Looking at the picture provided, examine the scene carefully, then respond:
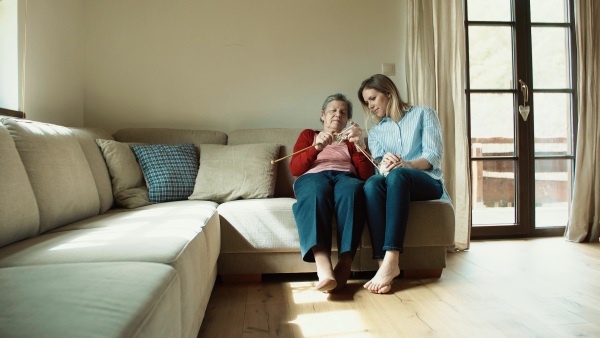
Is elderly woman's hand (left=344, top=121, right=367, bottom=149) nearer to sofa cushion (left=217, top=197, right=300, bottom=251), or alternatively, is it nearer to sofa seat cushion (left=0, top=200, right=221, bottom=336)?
sofa cushion (left=217, top=197, right=300, bottom=251)

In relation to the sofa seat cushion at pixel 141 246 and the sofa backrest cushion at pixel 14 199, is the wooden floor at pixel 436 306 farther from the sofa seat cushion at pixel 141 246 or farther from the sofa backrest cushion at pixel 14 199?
the sofa backrest cushion at pixel 14 199

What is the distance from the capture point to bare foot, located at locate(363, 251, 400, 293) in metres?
1.80

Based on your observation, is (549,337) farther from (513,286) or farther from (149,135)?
(149,135)

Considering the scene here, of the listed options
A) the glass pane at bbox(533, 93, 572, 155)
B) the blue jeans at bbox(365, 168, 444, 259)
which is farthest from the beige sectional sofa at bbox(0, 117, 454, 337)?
the glass pane at bbox(533, 93, 572, 155)

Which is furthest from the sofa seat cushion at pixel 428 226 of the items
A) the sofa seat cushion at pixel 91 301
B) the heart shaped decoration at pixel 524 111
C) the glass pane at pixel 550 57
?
the glass pane at pixel 550 57

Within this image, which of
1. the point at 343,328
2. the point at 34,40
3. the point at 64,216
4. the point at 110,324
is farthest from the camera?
the point at 34,40

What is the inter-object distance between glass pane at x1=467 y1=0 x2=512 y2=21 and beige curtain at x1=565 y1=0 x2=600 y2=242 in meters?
0.49

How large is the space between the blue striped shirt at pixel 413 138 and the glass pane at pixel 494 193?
1.04 metres

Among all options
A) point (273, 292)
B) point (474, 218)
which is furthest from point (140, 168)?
point (474, 218)

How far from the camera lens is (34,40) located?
222 cm

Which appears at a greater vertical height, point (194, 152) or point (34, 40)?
point (34, 40)

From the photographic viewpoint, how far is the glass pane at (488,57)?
3.06 meters

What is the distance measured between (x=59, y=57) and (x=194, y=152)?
100 centimetres

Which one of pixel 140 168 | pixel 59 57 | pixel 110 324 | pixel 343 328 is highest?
pixel 59 57
